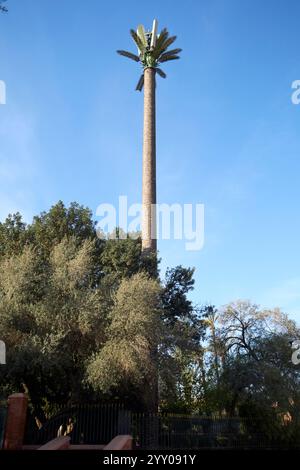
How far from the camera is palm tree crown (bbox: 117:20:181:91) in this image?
37.7m

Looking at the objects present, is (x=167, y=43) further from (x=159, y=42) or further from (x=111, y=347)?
(x=111, y=347)

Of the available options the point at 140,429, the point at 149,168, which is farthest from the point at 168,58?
the point at 140,429

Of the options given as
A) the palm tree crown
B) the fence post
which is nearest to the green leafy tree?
the fence post

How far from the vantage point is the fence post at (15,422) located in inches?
554

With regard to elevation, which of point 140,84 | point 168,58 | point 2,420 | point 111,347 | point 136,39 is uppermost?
point 136,39

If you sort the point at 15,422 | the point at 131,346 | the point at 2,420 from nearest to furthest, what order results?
1. the point at 15,422
2. the point at 2,420
3. the point at 131,346

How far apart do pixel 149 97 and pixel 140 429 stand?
1015 inches

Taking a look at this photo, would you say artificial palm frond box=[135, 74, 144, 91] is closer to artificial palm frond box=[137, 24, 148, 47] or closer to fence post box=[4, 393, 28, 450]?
artificial palm frond box=[137, 24, 148, 47]

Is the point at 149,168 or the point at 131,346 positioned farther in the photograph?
the point at 149,168

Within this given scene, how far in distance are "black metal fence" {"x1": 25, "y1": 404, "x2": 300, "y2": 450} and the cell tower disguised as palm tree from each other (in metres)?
11.6

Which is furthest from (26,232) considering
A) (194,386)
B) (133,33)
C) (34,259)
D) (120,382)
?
(133,33)

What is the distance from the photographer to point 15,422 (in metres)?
14.2

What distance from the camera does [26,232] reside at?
1081 inches

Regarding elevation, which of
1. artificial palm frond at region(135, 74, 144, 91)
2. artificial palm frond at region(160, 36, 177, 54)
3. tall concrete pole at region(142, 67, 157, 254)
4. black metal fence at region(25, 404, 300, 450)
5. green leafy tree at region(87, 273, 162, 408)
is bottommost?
black metal fence at region(25, 404, 300, 450)
